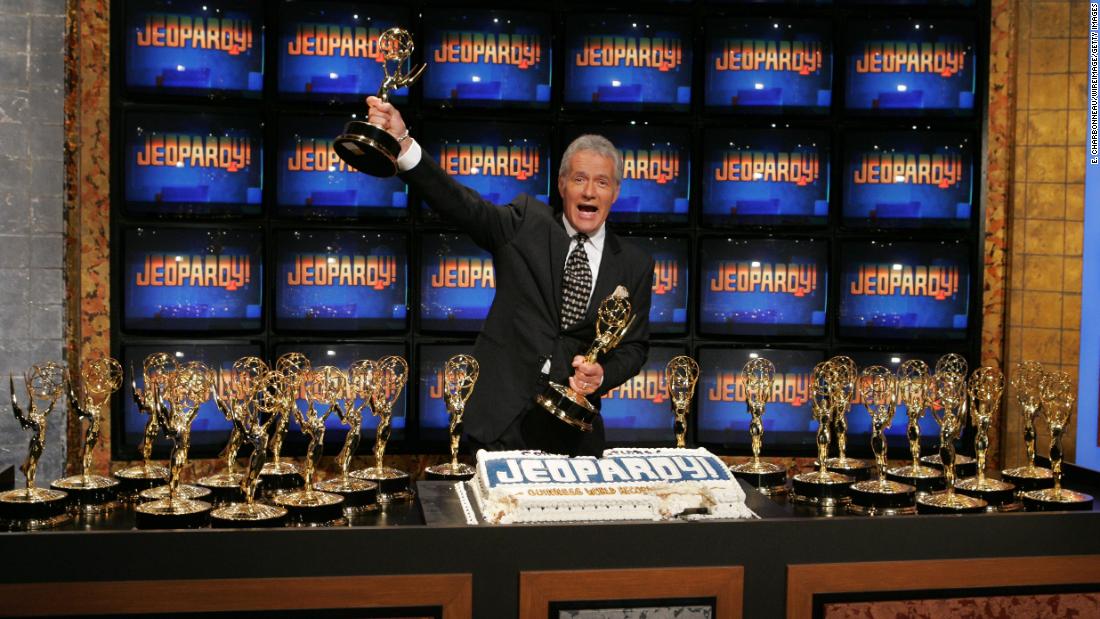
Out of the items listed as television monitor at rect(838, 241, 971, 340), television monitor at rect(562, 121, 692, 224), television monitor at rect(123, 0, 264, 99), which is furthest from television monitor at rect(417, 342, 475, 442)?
television monitor at rect(838, 241, 971, 340)

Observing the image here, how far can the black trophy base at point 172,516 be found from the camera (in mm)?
1717

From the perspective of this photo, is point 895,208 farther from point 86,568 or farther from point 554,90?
point 86,568

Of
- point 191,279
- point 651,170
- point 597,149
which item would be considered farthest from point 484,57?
point 191,279

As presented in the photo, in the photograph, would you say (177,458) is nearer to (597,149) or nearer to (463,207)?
(463,207)

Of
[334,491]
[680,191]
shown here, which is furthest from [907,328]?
[334,491]

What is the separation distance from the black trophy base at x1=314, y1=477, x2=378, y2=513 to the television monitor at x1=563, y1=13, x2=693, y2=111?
206 cm

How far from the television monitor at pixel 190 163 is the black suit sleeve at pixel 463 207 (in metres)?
1.10

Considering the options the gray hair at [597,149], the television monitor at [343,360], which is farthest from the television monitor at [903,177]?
the television monitor at [343,360]

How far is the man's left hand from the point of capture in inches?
87.4

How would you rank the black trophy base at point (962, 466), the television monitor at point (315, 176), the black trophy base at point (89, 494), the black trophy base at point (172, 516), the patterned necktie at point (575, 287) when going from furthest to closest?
the television monitor at point (315, 176), the patterned necktie at point (575, 287), the black trophy base at point (962, 466), the black trophy base at point (89, 494), the black trophy base at point (172, 516)

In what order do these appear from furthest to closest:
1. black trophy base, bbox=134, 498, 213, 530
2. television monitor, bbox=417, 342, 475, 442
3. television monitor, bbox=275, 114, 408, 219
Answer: television monitor, bbox=417, 342, 475, 442
television monitor, bbox=275, 114, 408, 219
black trophy base, bbox=134, 498, 213, 530

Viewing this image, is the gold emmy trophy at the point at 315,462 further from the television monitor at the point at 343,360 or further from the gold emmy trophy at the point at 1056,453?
the television monitor at the point at 343,360

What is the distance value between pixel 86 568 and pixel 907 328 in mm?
3053

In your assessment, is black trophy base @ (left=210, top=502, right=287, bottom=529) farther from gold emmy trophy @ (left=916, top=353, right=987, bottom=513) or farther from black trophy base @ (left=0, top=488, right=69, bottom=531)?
gold emmy trophy @ (left=916, top=353, right=987, bottom=513)
